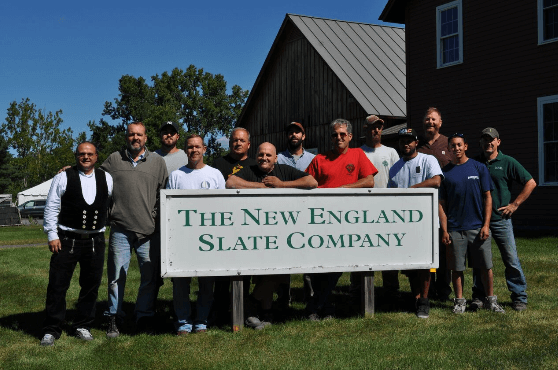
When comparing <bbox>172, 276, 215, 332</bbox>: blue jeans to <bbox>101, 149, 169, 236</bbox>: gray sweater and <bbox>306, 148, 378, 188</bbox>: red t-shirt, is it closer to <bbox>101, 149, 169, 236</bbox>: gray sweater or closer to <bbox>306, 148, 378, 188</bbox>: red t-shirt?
<bbox>101, 149, 169, 236</bbox>: gray sweater

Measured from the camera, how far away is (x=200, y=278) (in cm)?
586

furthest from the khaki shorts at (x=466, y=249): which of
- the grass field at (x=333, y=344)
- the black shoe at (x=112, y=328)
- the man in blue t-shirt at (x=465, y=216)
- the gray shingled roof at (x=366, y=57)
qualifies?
the gray shingled roof at (x=366, y=57)

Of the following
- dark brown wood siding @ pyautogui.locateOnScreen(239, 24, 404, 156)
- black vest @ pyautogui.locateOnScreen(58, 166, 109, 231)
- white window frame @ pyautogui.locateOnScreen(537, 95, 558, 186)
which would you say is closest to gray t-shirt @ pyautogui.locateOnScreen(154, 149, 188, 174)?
black vest @ pyautogui.locateOnScreen(58, 166, 109, 231)

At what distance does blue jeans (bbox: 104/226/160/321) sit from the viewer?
581 cm

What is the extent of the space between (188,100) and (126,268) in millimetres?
61328

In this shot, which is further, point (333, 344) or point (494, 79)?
point (494, 79)

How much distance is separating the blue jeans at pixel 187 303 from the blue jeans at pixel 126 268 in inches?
11.1

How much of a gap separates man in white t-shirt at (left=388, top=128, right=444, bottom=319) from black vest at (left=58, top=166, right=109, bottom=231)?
2938 millimetres

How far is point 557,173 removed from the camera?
14273mm

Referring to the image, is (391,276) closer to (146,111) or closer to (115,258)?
(115,258)

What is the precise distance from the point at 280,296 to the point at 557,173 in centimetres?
969

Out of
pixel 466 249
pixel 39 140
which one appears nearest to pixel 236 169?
pixel 466 249

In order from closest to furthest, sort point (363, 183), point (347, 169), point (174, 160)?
point (363, 183) < point (347, 169) < point (174, 160)

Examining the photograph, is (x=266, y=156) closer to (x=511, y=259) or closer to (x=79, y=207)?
(x=79, y=207)
